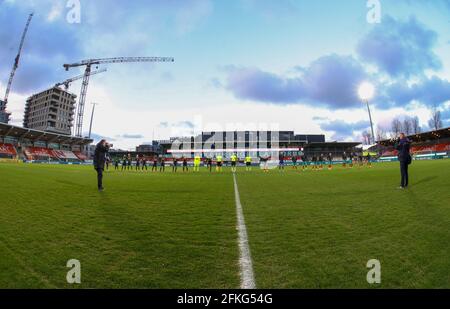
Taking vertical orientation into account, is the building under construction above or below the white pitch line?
above

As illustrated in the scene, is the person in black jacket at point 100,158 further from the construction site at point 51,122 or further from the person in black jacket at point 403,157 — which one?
the construction site at point 51,122

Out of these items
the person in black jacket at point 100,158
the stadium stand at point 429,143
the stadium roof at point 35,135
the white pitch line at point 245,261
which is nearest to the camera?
the white pitch line at point 245,261

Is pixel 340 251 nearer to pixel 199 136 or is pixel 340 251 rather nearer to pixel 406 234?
pixel 406 234

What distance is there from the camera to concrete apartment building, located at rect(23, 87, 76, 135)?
122m

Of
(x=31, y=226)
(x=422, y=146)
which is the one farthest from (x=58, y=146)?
(x=422, y=146)

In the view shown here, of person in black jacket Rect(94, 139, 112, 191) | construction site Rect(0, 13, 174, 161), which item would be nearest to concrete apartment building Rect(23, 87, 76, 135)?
construction site Rect(0, 13, 174, 161)

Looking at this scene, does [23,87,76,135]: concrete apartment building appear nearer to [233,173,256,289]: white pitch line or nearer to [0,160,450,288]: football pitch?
[0,160,450,288]: football pitch

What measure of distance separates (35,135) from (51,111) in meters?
59.8

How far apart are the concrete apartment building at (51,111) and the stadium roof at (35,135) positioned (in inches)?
1560

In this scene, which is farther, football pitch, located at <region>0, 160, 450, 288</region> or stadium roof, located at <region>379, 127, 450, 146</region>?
stadium roof, located at <region>379, 127, 450, 146</region>

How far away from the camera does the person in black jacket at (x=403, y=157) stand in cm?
1007

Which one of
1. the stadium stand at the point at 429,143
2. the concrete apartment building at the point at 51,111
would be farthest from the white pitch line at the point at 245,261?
the concrete apartment building at the point at 51,111

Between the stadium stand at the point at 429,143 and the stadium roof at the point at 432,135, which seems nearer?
the stadium stand at the point at 429,143

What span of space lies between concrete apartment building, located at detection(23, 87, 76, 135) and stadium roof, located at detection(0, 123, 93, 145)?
39.6 metres
